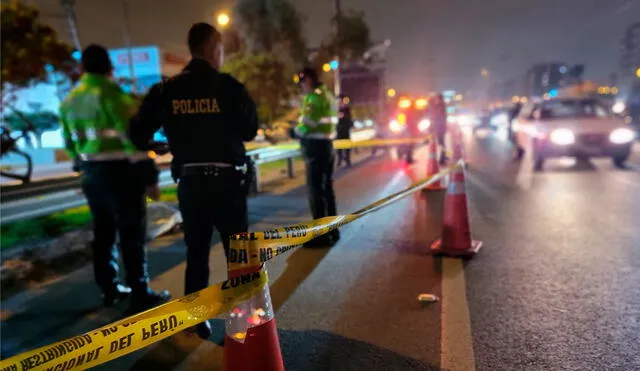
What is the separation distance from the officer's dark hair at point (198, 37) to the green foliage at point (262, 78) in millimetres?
22164

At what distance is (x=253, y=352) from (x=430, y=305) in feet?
7.31

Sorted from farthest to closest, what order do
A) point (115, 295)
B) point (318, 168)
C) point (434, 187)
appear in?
point (434, 187)
point (318, 168)
point (115, 295)

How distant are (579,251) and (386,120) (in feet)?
55.4

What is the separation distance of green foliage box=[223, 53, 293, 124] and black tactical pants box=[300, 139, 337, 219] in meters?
19.7

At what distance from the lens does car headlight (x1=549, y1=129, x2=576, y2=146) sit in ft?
39.7

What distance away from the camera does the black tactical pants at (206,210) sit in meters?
3.35

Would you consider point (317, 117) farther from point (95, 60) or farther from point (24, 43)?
point (24, 43)

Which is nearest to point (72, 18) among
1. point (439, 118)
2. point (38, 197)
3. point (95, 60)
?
point (439, 118)

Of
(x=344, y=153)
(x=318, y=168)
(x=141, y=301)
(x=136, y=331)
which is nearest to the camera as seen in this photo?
(x=136, y=331)

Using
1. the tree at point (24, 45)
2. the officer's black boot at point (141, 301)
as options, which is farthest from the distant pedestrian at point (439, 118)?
the tree at point (24, 45)

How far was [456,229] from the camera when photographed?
215 inches

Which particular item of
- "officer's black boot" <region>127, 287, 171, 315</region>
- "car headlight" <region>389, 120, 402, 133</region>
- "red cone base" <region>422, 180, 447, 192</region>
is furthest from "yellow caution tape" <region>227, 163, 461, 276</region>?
"car headlight" <region>389, 120, 402, 133</region>

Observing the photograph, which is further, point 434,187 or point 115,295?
point 434,187

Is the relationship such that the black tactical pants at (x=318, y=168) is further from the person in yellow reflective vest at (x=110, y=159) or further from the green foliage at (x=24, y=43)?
the green foliage at (x=24, y=43)
